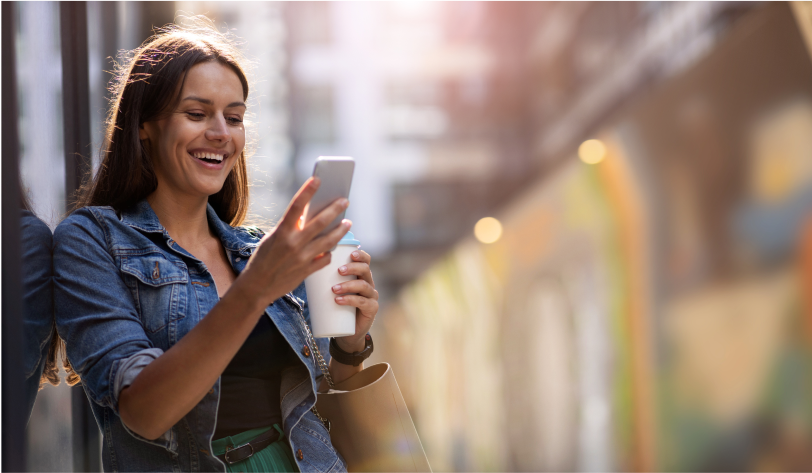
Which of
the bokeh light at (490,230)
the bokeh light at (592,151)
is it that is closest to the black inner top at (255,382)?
the bokeh light at (592,151)

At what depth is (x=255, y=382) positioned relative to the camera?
126 centimetres

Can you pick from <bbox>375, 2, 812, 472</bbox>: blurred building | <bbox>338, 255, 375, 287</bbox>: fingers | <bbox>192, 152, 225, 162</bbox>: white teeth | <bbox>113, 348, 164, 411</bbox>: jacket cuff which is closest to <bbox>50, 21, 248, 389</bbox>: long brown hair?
<bbox>192, 152, 225, 162</bbox>: white teeth

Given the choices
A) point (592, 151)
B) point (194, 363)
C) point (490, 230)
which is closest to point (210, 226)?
point (194, 363)

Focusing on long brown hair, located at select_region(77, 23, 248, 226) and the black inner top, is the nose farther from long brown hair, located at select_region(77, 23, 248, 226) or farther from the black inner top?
the black inner top

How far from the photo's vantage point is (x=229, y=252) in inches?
55.2

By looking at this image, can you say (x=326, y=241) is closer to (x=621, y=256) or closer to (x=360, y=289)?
(x=360, y=289)

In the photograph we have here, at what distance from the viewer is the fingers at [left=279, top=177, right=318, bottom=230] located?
0.93 m

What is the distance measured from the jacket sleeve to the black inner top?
0.21m

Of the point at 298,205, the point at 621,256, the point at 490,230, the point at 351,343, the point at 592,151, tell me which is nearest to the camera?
the point at 298,205

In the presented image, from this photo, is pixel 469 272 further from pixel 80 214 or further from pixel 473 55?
pixel 473 55

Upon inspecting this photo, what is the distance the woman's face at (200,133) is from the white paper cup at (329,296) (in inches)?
12.6

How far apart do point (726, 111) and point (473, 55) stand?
20.8m

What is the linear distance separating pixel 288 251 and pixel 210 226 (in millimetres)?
593

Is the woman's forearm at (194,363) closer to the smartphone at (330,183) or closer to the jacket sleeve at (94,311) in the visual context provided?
the jacket sleeve at (94,311)
